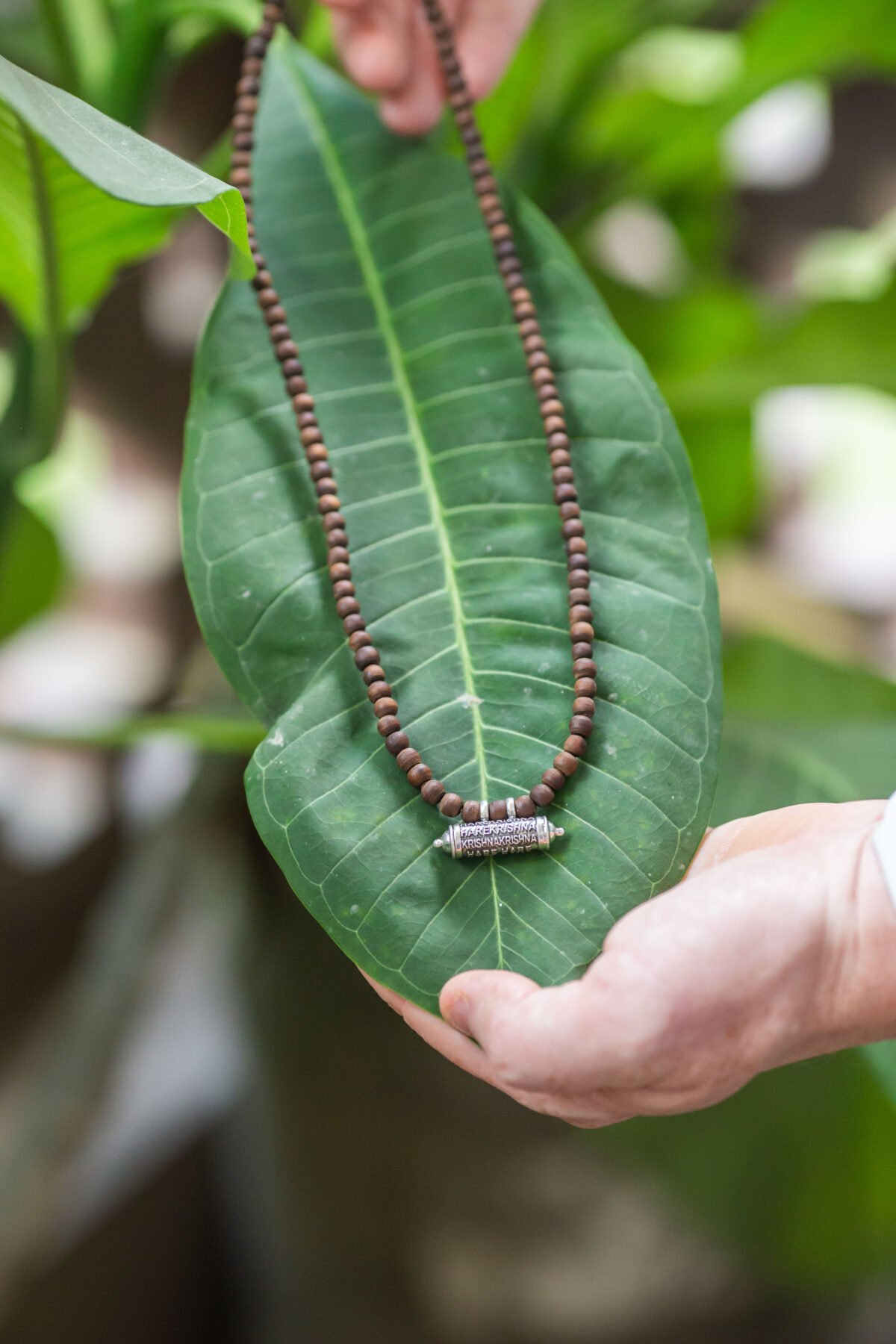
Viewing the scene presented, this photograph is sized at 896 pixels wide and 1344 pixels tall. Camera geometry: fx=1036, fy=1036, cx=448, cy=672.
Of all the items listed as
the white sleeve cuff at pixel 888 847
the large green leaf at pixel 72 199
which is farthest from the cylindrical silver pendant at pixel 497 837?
the large green leaf at pixel 72 199

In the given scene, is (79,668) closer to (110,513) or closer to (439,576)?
(110,513)

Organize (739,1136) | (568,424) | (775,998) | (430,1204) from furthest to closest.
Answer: (430,1204) < (739,1136) < (568,424) < (775,998)

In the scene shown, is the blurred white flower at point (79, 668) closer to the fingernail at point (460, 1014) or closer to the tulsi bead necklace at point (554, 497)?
the tulsi bead necklace at point (554, 497)

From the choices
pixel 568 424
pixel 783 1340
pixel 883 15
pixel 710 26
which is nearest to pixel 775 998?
pixel 568 424

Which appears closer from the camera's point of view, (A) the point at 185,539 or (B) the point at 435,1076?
(A) the point at 185,539

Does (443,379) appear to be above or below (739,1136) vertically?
above

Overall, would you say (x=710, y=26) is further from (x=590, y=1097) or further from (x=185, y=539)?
(x=590, y=1097)

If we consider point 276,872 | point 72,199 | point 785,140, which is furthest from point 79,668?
point 785,140

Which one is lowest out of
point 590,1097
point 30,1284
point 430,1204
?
point 430,1204
